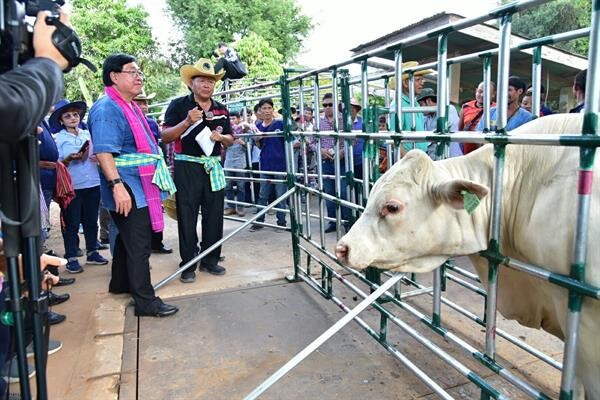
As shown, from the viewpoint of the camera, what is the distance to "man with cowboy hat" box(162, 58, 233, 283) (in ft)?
13.0

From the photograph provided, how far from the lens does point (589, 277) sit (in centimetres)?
143

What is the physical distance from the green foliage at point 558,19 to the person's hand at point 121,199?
15.5 m

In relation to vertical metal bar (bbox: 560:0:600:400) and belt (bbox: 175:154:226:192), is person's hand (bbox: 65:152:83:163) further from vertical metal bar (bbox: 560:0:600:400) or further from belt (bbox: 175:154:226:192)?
vertical metal bar (bbox: 560:0:600:400)

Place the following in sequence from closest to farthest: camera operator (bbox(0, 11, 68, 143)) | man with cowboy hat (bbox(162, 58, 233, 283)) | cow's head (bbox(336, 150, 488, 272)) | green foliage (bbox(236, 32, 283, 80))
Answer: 1. camera operator (bbox(0, 11, 68, 143))
2. cow's head (bbox(336, 150, 488, 272))
3. man with cowboy hat (bbox(162, 58, 233, 283))
4. green foliage (bbox(236, 32, 283, 80))

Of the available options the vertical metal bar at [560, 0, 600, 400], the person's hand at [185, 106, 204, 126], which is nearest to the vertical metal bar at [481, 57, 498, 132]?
the vertical metal bar at [560, 0, 600, 400]

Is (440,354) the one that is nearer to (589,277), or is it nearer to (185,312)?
(589,277)

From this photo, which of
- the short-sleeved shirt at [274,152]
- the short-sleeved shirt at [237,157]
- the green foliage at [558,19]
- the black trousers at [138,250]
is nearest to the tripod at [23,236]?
the black trousers at [138,250]

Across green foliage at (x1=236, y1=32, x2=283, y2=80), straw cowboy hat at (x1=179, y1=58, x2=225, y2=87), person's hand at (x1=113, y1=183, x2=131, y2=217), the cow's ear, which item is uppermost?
green foliage at (x1=236, y1=32, x2=283, y2=80)

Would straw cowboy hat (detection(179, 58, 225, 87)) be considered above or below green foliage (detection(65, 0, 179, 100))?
Result: below

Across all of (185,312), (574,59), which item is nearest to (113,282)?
(185,312)

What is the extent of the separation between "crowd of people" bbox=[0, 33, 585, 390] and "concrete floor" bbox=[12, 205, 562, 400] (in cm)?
20

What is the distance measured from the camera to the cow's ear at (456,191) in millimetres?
1636

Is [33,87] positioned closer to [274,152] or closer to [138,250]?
[138,250]

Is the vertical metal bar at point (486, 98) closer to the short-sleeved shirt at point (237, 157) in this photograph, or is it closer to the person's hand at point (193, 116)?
the person's hand at point (193, 116)
